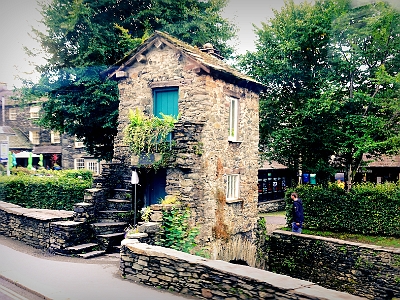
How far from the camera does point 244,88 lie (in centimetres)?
1426

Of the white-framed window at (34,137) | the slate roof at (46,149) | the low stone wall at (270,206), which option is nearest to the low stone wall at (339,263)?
the low stone wall at (270,206)

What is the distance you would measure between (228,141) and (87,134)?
8780 mm

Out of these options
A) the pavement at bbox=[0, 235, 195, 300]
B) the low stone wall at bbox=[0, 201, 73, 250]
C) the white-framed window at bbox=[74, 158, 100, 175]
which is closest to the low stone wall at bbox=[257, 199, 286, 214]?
the white-framed window at bbox=[74, 158, 100, 175]

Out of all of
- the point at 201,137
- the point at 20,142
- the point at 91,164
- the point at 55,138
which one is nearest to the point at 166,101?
the point at 201,137

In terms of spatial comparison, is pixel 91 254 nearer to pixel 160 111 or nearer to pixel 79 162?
pixel 160 111

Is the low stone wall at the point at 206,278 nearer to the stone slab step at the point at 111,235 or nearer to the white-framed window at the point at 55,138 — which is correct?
the stone slab step at the point at 111,235

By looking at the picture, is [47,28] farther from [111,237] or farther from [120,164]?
[111,237]

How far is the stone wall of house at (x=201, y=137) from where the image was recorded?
11633 millimetres

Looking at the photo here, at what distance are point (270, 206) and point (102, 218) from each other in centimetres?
1652

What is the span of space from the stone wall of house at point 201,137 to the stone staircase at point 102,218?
96 centimetres

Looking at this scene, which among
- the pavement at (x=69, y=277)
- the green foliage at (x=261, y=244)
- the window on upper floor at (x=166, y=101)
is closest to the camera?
the pavement at (x=69, y=277)

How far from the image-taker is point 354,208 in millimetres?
16359

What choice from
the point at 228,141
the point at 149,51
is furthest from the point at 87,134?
the point at 228,141

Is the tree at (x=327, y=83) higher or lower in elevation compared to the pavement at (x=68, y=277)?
higher
